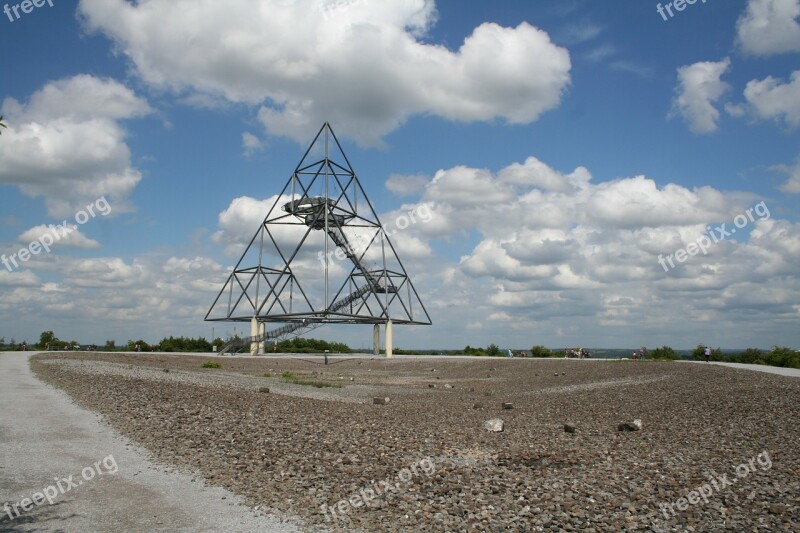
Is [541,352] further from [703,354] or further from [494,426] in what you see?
[494,426]

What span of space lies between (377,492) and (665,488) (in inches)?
164

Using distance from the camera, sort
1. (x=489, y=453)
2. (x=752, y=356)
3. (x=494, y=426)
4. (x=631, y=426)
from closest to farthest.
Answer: (x=489, y=453) < (x=631, y=426) < (x=494, y=426) < (x=752, y=356)

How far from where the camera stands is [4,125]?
4484mm

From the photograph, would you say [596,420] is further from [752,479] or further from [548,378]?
[548,378]

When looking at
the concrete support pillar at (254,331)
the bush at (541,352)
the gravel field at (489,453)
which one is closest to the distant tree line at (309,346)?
the concrete support pillar at (254,331)

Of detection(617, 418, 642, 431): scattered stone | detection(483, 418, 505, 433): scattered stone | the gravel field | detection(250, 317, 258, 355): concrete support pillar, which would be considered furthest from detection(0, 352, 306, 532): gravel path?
detection(250, 317, 258, 355): concrete support pillar

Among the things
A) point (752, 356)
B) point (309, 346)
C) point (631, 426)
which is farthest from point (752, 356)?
point (309, 346)

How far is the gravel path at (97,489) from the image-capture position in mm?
6918

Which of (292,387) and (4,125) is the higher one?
(4,125)

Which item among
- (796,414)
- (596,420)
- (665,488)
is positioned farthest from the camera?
(596,420)

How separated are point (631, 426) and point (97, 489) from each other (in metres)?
10.7

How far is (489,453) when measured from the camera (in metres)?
10.7

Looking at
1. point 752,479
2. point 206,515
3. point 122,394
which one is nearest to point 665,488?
point 752,479

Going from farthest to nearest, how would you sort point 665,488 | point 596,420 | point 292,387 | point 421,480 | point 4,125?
point 292,387 < point 596,420 < point 421,480 < point 665,488 < point 4,125
